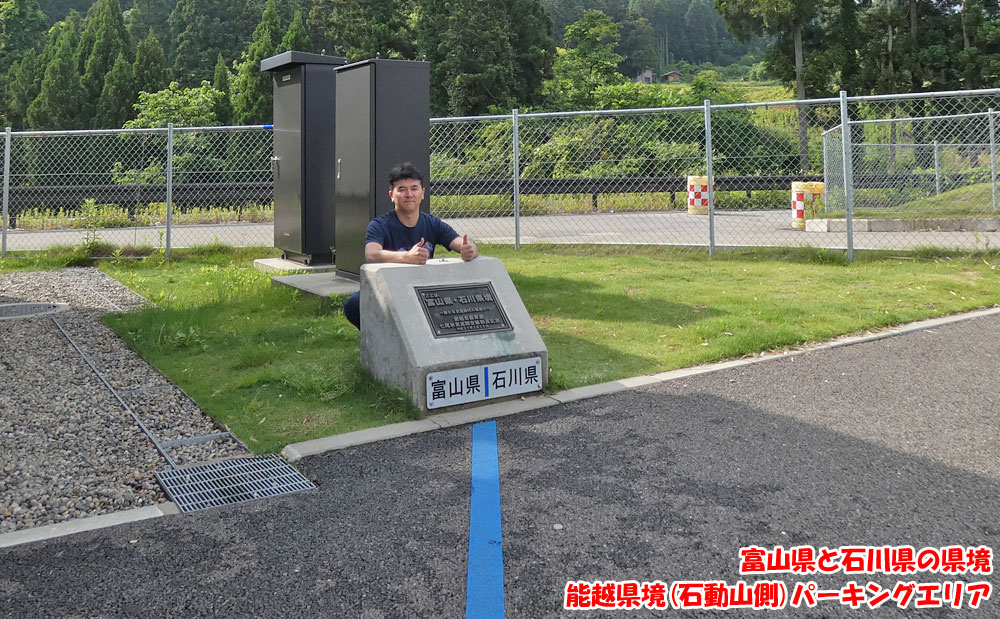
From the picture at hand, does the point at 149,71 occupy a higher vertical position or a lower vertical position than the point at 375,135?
higher

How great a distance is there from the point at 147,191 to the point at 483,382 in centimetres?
1495

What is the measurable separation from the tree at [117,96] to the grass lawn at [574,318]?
25.8 meters

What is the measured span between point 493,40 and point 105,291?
3057 centimetres

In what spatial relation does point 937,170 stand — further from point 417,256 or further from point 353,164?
point 417,256

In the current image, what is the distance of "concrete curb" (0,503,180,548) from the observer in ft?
11.2

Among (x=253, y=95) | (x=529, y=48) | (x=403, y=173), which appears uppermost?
(x=529, y=48)

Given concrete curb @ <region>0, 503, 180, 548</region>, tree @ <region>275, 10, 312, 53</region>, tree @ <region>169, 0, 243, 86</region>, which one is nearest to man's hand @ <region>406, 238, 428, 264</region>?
Result: concrete curb @ <region>0, 503, 180, 548</region>

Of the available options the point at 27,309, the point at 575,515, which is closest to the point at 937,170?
the point at 27,309

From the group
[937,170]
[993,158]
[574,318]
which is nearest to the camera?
[574,318]

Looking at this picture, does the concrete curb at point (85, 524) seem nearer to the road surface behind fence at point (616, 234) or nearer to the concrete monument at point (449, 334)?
the concrete monument at point (449, 334)

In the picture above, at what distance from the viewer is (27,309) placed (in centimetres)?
883

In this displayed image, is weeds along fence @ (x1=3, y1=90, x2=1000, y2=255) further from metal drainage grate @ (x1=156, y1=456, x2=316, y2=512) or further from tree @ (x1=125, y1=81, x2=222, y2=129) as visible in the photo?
tree @ (x1=125, y1=81, x2=222, y2=129)

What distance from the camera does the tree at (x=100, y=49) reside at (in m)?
36.9

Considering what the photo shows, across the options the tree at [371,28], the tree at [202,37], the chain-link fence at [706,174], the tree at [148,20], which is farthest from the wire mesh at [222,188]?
the tree at [148,20]
